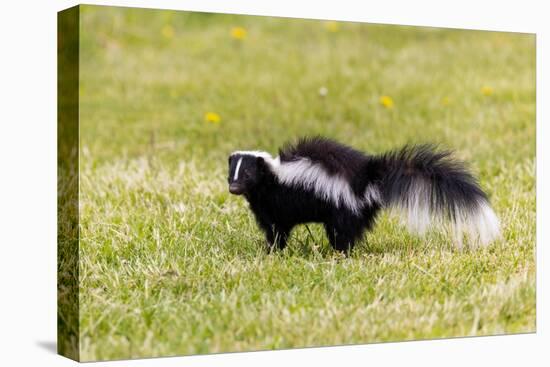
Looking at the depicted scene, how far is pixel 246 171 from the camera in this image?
266 inches

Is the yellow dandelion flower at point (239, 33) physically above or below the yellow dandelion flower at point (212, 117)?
above

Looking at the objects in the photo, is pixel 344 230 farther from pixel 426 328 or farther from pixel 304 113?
pixel 304 113

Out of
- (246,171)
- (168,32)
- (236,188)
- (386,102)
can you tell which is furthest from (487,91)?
(236,188)

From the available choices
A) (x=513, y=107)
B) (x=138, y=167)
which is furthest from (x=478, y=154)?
(x=138, y=167)

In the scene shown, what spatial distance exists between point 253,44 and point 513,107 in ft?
13.8

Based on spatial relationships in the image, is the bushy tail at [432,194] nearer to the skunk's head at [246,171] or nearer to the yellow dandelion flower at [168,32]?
the skunk's head at [246,171]

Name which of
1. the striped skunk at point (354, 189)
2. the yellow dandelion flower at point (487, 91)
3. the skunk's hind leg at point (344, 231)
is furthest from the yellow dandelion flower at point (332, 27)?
the skunk's hind leg at point (344, 231)

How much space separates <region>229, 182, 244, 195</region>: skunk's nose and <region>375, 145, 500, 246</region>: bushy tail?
3.54ft

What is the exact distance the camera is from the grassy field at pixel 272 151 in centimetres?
589

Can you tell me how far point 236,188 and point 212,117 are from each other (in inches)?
170

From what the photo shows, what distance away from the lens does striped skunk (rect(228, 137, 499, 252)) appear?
666 centimetres

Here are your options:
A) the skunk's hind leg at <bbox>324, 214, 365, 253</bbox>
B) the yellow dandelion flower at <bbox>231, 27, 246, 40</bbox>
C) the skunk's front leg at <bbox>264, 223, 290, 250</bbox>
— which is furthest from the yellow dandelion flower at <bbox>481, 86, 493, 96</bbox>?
the skunk's front leg at <bbox>264, 223, 290, 250</bbox>

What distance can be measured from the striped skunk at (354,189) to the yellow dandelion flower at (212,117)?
402 cm

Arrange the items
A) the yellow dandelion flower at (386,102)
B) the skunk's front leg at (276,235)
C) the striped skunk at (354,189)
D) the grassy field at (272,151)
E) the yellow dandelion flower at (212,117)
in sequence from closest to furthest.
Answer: the grassy field at (272,151)
the striped skunk at (354,189)
the skunk's front leg at (276,235)
the yellow dandelion flower at (212,117)
the yellow dandelion flower at (386,102)
